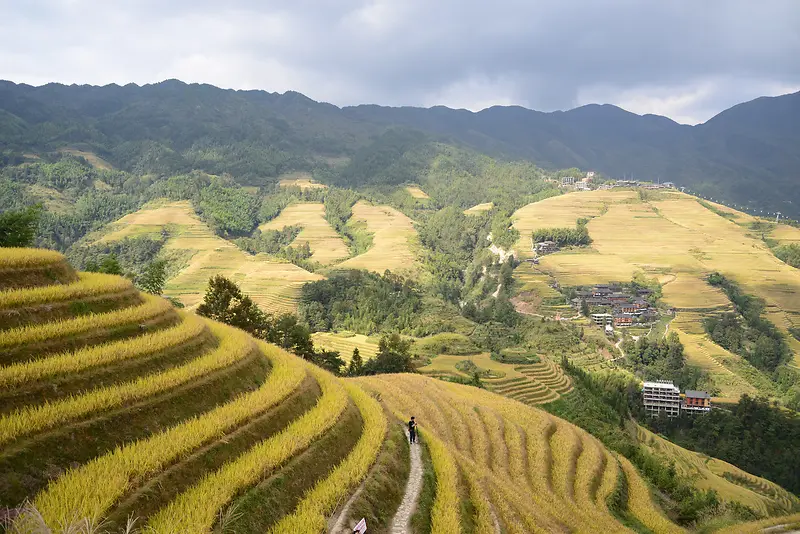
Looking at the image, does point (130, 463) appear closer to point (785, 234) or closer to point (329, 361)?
point (329, 361)

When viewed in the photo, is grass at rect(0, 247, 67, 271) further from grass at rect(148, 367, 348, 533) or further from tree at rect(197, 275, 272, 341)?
tree at rect(197, 275, 272, 341)

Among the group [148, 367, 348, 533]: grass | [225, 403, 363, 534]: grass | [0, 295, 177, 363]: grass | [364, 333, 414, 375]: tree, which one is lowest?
[364, 333, 414, 375]: tree

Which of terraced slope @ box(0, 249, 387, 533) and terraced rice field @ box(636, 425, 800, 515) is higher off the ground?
terraced slope @ box(0, 249, 387, 533)

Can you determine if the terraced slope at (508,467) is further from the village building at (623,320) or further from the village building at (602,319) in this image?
the village building at (623,320)

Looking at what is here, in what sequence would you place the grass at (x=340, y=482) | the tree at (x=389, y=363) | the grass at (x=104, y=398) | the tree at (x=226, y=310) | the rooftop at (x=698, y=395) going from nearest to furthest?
1. the grass at (x=104, y=398)
2. the grass at (x=340, y=482)
3. the tree at (x=226, y=310)
4. the tree at (x=389, y=363)
5. the rooftop at (x=698, y=395)

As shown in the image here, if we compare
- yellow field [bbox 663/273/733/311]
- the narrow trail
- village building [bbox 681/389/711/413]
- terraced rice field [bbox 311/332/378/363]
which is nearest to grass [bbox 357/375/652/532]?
the narrow trail

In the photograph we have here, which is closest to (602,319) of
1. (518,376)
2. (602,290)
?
(602,290)

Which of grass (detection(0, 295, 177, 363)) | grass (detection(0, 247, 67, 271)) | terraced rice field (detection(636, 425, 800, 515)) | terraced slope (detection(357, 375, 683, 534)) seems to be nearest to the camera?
grass (detection(0, 295, 177, 363))

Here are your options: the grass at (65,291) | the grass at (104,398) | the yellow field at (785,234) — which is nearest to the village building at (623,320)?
the yellow field at (785,234)
